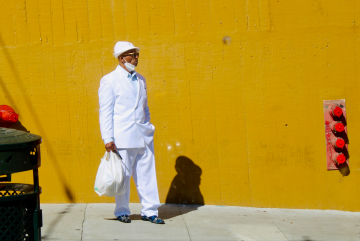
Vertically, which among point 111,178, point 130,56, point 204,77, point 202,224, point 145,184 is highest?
point 130,56

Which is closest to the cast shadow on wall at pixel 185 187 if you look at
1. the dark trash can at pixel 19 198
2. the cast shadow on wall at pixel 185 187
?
the cast shadow on wall at pixel 185 187

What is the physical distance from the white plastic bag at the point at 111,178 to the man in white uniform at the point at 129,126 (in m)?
0.16

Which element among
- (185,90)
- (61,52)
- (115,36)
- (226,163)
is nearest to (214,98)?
(185,90)

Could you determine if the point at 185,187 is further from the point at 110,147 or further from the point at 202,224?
the point at 110,147

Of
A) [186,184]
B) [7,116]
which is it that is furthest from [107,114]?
[186,184]

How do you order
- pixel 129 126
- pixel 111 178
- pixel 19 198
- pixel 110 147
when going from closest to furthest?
pixel 19 198
pixel 111 178
pixel 110 147
pixel 129 126

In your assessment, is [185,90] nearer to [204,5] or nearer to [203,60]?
[203,60]

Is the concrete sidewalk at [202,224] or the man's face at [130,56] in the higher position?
the man's face at [130,56]

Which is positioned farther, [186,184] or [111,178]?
[186,184]

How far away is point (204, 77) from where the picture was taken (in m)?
5.60

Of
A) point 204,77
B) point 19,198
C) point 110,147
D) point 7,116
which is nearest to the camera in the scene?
point 19,198

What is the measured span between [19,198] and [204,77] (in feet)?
9.67

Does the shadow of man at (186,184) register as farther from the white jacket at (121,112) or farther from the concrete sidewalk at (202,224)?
the white jacket at (121,112)

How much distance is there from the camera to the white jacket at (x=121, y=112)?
4.60 metres
